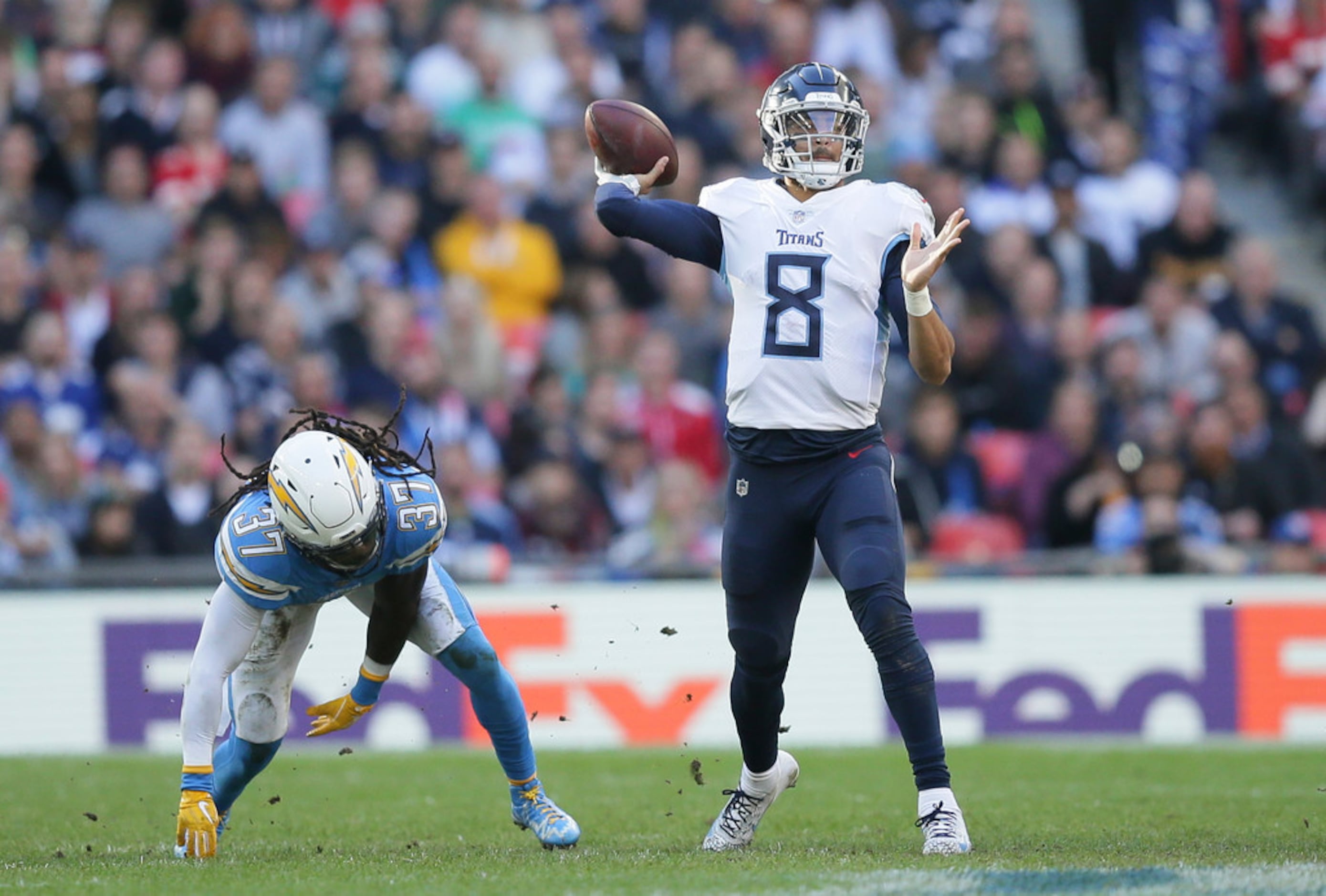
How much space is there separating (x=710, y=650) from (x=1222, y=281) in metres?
4.86

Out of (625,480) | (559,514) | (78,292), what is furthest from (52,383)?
(625,480)

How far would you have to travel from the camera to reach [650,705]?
10.5m

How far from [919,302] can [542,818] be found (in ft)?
6.76

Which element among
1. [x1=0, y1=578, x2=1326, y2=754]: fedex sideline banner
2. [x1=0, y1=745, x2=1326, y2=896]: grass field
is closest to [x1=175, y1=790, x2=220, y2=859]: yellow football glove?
[x1=0, y1=745, x2=1326, y2=896]: grass field

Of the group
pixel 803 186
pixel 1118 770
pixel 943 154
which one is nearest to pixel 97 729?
pixel 1118 770

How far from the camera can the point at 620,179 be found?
6059mm

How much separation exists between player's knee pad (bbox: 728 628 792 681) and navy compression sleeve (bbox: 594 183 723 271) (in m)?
1.19

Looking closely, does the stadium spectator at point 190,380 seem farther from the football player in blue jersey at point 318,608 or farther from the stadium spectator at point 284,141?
the football player in blue jersey at point 318,608

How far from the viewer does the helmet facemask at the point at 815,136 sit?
19.5 ft

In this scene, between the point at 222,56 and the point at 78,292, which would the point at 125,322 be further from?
the point at 222,56

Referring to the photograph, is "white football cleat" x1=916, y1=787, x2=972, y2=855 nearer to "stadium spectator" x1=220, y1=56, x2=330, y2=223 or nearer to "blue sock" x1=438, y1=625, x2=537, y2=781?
"blue sock" x1=438, y1=625, x2=537, y2=781

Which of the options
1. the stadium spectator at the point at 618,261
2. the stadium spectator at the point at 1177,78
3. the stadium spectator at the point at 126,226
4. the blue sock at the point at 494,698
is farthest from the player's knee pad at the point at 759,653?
the stadium spectator at the point at 1177,78

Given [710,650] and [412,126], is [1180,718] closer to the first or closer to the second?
[710,650]

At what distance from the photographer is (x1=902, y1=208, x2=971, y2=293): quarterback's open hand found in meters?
5.48
